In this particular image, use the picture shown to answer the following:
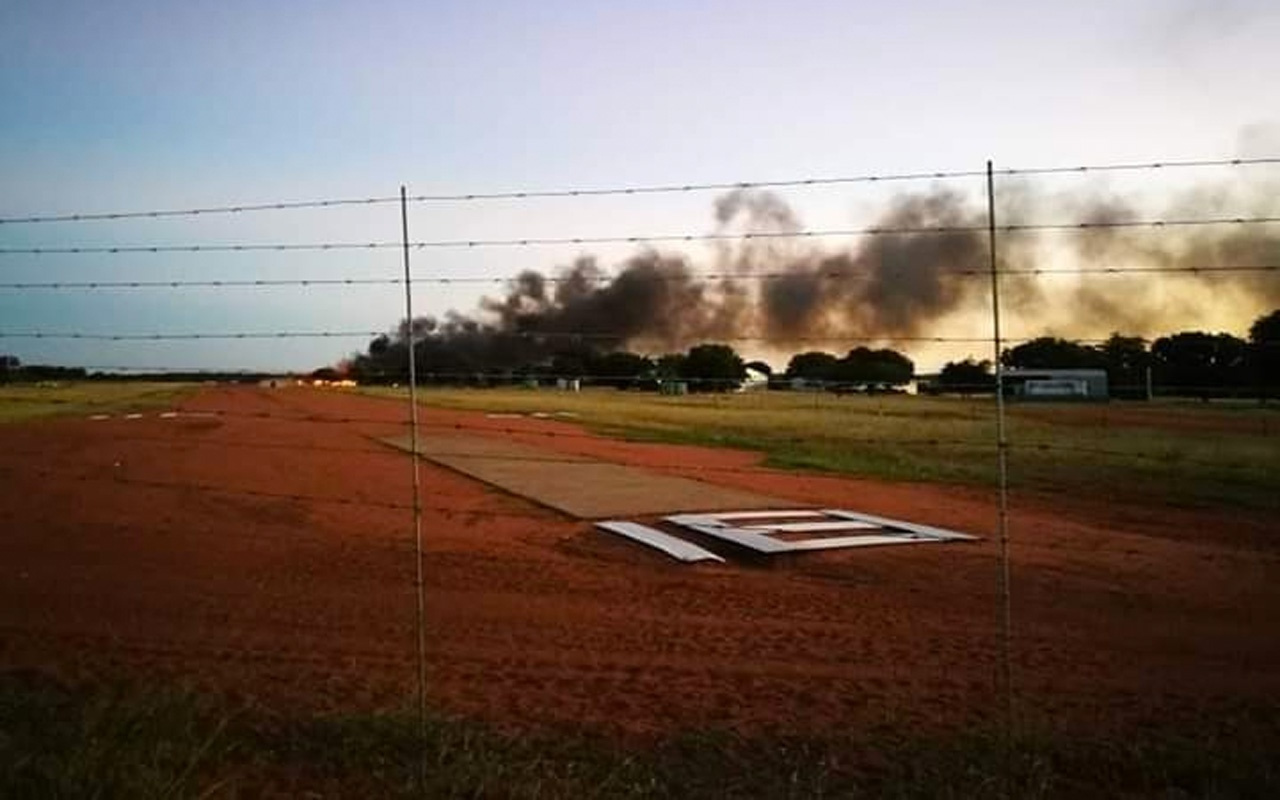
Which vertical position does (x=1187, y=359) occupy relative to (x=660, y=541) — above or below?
above

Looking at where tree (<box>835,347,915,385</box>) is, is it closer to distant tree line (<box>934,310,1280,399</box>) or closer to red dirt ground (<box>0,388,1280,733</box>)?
distant tree line (<box>934,310,1280,399</box>)

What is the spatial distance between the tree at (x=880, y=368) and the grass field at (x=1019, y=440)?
3.10ft

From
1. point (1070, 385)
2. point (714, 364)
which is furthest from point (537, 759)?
point (1070, 385)

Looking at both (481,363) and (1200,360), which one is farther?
(1200,360)

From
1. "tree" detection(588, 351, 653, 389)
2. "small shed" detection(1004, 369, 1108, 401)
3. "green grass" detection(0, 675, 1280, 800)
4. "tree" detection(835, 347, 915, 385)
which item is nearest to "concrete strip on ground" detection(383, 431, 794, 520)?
"tree" detection(835, 347, 915, 385)

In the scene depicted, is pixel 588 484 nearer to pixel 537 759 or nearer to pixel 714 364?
pixel 714 364

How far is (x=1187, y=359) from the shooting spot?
1110 cm

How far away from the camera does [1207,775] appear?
5.45 meters

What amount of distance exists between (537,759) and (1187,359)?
9.01 metres

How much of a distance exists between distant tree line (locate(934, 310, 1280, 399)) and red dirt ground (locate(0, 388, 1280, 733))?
7.24ft

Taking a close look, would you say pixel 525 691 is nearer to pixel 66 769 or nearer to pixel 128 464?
pixel 66 769

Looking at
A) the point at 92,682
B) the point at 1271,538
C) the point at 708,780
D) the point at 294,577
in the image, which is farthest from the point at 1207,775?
the point at 1271,538

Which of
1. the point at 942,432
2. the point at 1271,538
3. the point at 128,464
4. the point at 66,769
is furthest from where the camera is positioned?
the point at 942,432

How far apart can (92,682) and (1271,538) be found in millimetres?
16200
